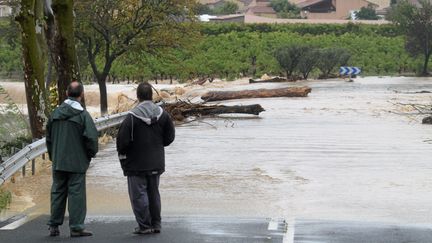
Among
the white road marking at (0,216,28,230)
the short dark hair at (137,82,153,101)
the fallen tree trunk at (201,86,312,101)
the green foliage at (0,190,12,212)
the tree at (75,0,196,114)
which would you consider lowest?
the fallen tree trunk at (201,86,312,101)

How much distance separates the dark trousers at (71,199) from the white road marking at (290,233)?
2.10 metres

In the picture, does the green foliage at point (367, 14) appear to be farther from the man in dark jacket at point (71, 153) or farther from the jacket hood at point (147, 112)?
the man in dark jacket at point (71, 153)

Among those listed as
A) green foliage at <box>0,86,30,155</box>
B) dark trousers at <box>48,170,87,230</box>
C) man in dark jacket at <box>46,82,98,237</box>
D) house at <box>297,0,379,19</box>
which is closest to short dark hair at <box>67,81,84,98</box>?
man in dark jacket at <box>46,82,98,237</box>

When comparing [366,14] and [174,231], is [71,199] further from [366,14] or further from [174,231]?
[366,14]

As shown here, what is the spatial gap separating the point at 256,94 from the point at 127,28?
6.43m

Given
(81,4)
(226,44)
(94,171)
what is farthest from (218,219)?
(226,44)

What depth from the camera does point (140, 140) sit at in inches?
364

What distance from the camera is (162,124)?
9383 mm

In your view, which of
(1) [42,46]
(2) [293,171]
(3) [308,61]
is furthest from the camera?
(3) [308,61]

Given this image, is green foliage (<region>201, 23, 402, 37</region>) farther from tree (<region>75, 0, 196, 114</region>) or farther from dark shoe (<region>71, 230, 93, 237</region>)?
dark shoe (<region>71, 230, 93, 237</region>)

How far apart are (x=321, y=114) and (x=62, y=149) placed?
20621 millimetres

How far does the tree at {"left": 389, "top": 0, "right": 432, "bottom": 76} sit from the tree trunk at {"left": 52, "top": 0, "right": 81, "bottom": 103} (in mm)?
56581

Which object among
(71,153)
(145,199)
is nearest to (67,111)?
(71,153)

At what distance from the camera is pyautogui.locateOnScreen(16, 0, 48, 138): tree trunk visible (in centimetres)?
1594
